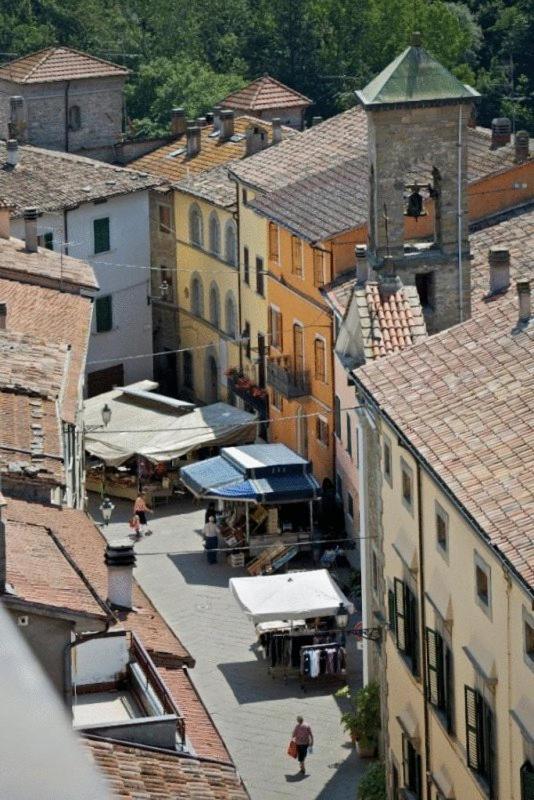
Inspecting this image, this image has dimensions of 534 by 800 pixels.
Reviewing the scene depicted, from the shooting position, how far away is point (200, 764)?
15.1 m

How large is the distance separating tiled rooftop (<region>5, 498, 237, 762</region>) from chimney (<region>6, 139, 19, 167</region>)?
115ft

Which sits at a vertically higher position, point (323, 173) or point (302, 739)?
point (323, 173)

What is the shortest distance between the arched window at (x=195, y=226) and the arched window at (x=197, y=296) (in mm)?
1115

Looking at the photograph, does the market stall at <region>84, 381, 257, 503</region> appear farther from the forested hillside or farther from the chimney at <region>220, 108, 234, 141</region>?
the forested hillside

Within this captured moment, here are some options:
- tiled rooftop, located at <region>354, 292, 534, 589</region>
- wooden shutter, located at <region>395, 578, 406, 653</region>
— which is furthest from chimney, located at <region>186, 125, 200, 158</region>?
wooden shutter, located at <region>395, 578, 406, 653</region>

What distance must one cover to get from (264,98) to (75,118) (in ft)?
23.3

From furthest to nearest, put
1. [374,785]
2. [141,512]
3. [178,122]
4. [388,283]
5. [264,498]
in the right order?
1. [178,122]
2. [141,512]
3. [264,498]
4. [388,283]
5. [374,785]

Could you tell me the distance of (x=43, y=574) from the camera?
20.1m

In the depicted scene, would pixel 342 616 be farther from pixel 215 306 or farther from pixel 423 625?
pixel 215 306

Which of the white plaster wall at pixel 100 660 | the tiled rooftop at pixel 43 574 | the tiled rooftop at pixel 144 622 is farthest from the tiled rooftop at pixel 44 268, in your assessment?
the white plaster wall at pixel 100 660

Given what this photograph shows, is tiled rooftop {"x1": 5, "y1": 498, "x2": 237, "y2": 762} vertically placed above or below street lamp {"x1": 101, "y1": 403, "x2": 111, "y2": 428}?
above

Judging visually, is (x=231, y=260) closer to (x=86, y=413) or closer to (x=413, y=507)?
(x=86, y=413)

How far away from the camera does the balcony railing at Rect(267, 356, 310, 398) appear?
5006cm

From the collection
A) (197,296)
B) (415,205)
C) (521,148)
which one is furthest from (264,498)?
(197,296)
